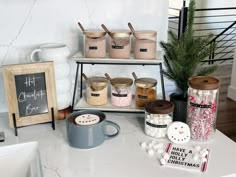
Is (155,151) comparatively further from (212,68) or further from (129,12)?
(129,12)

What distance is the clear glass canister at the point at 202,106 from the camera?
1150 millimetres

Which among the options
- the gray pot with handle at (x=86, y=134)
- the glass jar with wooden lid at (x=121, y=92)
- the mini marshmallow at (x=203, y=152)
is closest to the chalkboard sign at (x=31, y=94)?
the gray pot with handle at (x=86, y=134)

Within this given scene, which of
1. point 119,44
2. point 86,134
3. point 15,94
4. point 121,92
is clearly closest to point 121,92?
point 121,92

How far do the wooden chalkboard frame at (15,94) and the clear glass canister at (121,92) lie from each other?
0.85ft

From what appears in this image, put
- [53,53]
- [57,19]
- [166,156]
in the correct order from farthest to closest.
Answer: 1. [57,19]
2. [53,53]
3. [166,156]

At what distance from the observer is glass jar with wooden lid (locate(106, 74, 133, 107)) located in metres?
1.35

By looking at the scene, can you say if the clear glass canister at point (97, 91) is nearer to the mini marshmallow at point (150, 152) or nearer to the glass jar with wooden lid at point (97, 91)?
the glass jar with wooden lid at point (97, 91)

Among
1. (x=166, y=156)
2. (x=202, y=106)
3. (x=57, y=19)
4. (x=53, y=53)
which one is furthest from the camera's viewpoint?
(x=57, y=19)

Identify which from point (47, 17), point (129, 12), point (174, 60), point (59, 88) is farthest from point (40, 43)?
point (174, 60)

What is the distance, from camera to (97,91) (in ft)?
4.48

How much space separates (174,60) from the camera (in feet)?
4.19

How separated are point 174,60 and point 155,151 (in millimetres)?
390

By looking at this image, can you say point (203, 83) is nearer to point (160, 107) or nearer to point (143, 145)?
point (160, 107)

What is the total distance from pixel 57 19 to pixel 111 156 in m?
0.69
